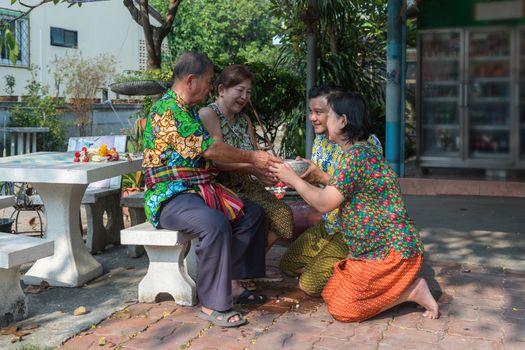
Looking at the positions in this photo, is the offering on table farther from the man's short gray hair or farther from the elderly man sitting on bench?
the man's short gray hair

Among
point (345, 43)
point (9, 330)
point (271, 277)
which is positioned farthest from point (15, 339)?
point (345, 43)

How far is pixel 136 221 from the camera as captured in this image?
221 inches

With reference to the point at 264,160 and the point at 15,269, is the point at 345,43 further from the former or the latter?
the point at 15,269

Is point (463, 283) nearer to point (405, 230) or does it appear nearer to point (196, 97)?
point (405, 230)

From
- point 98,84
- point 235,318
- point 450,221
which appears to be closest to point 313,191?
point 235,318

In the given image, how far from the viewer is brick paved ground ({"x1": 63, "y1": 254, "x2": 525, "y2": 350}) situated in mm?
3525

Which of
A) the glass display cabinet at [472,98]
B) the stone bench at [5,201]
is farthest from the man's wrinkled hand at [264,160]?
the glass display cabinet at [472,98]

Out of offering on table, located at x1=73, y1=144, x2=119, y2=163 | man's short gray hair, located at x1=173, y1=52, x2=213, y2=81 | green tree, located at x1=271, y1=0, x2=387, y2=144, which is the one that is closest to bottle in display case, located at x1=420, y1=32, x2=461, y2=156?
green tree, located at x1=271, y1=0, x2=387, y2=144

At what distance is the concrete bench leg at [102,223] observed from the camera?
5.60 m

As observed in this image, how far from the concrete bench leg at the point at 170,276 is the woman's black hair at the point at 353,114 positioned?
124cm

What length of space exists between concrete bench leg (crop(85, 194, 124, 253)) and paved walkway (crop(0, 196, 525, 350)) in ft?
1.00

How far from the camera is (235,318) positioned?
3.82 m

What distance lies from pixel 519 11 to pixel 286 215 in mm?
7157

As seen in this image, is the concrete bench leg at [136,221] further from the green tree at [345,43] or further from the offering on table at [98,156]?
the green tree at [345,43]
